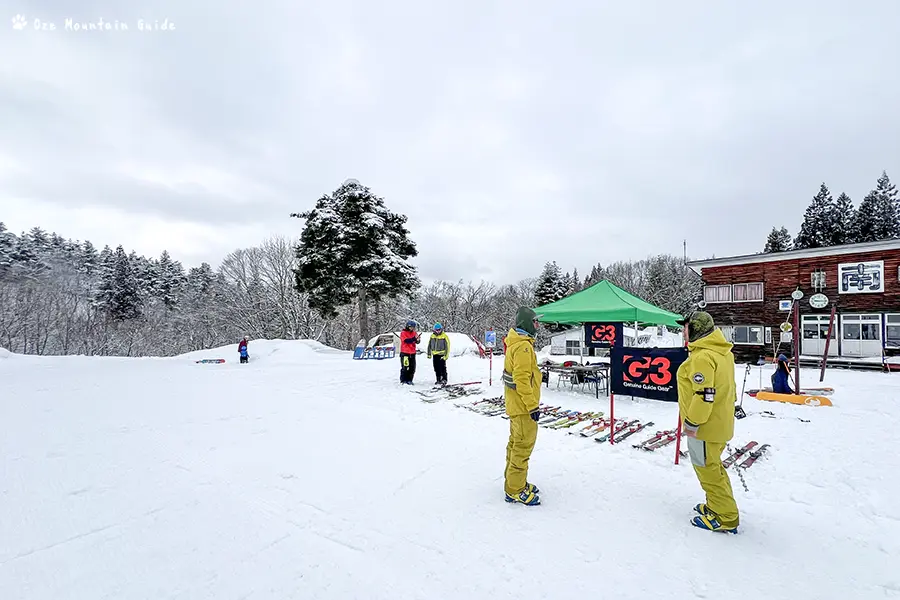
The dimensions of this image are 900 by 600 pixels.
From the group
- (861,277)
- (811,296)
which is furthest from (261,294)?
(861,277)

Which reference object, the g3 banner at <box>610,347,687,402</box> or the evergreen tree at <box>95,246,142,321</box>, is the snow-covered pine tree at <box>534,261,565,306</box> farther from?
the evergreen tree at <box>95,246,142,321</box>

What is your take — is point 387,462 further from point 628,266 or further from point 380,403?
point 628,266

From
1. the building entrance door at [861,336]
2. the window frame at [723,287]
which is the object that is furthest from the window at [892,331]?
the window frame at [723,287]

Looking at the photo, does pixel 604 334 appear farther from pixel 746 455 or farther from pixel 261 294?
pixel 261 294

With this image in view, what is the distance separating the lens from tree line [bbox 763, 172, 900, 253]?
34.6 metres

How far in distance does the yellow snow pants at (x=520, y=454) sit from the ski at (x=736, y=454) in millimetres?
2921

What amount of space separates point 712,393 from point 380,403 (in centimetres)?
627

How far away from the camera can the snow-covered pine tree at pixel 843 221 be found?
3531 cm

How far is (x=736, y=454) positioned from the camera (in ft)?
16.9

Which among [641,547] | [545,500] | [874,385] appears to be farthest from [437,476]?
[874,385]

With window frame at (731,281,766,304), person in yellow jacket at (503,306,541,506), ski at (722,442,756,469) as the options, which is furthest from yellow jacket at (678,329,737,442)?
window frame at (731,281,766,304)

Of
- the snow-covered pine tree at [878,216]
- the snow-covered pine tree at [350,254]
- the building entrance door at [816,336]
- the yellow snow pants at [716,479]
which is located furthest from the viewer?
the snow-covered pine tree at [878,216]

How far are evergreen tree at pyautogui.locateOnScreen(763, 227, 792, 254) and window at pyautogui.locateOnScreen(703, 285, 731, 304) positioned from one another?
2482cm

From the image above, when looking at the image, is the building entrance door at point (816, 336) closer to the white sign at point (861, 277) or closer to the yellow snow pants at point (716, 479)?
the white sign at point (861, 277)
